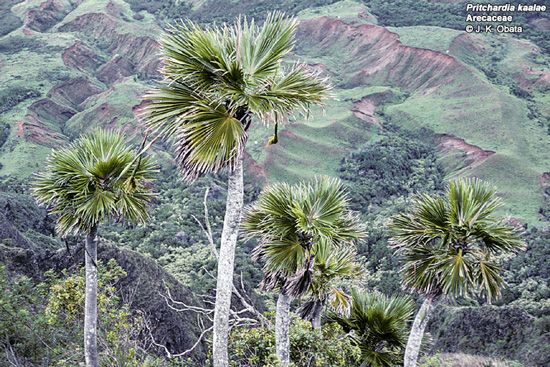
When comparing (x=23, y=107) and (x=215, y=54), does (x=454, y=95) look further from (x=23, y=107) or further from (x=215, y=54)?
(x=215, y=54)

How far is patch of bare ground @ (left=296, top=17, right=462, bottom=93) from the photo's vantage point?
7188 centimetres

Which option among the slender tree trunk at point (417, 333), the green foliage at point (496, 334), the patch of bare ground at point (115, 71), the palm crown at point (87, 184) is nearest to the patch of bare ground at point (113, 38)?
the patch of bare ground at point (115, 71)

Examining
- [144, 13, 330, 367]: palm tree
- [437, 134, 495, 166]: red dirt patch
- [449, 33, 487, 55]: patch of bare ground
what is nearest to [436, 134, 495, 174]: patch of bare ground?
[437, 134, 495, 166]: red dirt patch

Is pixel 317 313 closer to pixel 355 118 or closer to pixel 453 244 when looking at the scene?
pixel 453 244

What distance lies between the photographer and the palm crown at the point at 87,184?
697 cm

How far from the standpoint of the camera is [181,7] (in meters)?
115

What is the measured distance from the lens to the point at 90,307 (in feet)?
23.8

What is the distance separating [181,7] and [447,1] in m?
66.5

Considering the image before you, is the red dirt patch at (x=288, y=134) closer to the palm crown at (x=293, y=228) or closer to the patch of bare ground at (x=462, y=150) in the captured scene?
the patch of bare ground at (x=462, y=150)

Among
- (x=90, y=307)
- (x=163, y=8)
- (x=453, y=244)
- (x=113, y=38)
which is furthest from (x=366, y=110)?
(x=163, y=8)

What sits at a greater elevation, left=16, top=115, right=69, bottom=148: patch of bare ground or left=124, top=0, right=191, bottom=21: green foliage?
left=124, top=0, right=191, bottom=21: green foliage

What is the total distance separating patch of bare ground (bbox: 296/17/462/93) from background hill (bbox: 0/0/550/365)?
10.7 inches

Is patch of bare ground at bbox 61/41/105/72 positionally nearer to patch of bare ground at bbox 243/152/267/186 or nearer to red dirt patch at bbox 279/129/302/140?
red dirt patch at bbox 279/129/302/140

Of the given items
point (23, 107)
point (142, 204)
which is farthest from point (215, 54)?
point (23, 107)
